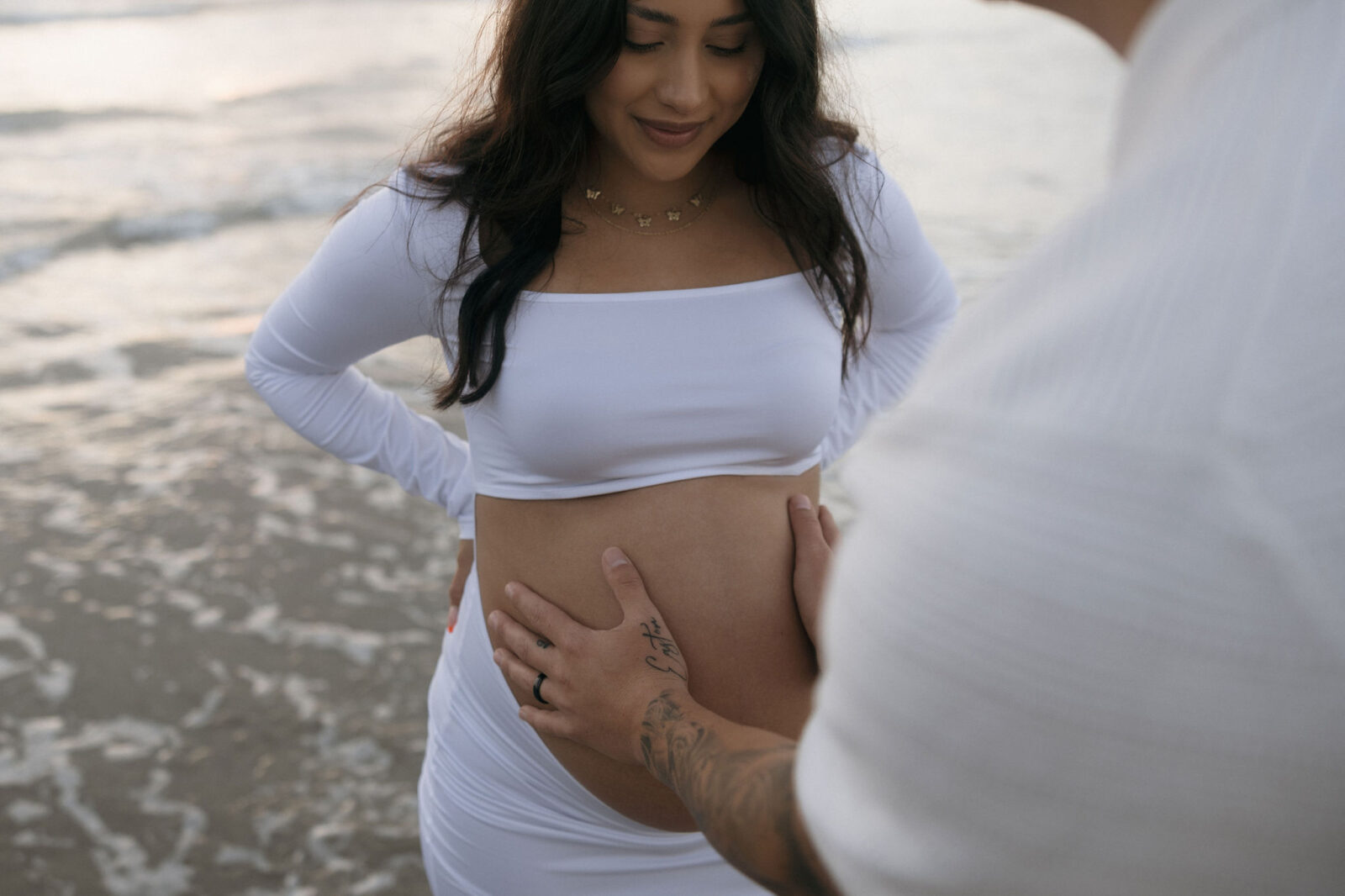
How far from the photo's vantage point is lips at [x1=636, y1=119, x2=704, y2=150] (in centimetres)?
179

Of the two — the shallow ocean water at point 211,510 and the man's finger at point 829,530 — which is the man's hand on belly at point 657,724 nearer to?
the man's finger at point 829,530

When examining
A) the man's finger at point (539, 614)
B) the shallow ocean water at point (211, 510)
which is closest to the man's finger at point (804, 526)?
the man's finger at point (539, 614)

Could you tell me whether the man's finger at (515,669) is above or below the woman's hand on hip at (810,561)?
below

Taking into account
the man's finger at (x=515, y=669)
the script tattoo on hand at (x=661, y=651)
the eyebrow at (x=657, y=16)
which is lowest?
the man's finger at (x=515, y=669)

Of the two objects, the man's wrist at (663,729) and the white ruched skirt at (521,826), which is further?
the white ruched skirt at (521,826)

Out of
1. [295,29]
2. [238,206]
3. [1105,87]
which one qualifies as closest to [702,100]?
[238,206]

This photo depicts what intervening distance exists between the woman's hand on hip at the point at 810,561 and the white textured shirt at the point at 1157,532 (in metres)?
1.16

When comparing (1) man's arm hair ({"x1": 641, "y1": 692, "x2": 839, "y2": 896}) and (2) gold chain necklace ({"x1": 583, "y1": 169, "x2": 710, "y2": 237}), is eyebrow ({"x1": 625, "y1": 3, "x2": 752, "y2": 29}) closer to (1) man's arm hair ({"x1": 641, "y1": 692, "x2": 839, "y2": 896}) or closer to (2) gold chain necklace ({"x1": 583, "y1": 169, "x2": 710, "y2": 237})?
(2) gold chain necklace ({"x1": 583, "y1": 169, "x2": 710, "y2": 237})

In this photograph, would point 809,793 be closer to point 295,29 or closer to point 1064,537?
point 1064,537

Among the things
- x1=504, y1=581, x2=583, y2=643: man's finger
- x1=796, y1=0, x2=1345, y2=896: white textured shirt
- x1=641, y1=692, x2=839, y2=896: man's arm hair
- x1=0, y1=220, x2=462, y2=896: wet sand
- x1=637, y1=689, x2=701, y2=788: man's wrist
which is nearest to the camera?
x1=796, y1=0, x2=1345, y2=896: white textured shirt

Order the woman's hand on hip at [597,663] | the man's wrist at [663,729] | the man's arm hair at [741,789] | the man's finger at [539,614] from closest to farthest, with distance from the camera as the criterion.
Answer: the man's arm hair at [741,789] → the man's wrist at [663,729] → the woman's hand on hip at [597,663] → the man's finger at [539,614]

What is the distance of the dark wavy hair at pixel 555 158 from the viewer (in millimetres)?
1745

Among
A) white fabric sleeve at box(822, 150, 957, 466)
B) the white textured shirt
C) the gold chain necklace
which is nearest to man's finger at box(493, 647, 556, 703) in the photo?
the gold chain necklace

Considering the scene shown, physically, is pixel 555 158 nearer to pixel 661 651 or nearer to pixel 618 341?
pixel 618 341
